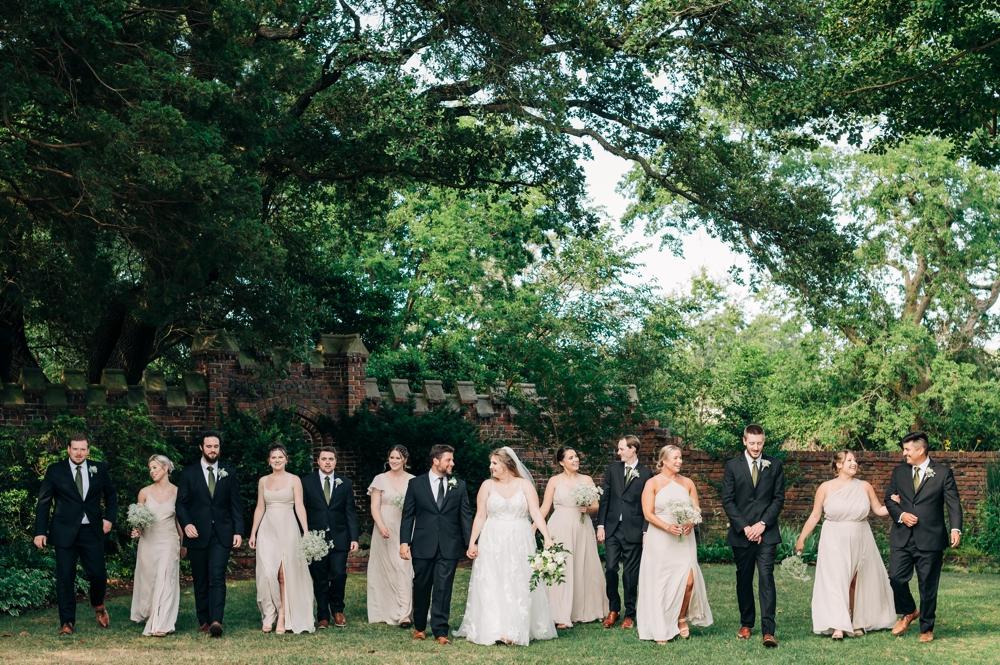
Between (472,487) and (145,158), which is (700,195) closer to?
(472,487)

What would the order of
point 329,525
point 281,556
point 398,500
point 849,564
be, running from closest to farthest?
point 849,564
point 281,556
point 329,525
point 398,500

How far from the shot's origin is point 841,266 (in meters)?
19.3

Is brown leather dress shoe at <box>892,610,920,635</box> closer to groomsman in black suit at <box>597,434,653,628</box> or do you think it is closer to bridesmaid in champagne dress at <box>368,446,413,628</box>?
groomsman in black suit at <box>597,434,653,628</box>

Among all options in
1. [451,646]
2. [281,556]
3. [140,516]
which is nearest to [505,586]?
[451,646]

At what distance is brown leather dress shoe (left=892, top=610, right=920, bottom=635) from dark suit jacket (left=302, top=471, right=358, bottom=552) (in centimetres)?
538

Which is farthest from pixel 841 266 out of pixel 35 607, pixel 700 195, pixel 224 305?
pixel 35 607

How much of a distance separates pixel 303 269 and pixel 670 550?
458 inches

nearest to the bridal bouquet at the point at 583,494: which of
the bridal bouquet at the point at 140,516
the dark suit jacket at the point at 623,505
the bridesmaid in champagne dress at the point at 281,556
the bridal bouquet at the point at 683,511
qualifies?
the dark suit jacket at the point at 623,505

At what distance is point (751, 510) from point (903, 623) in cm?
193

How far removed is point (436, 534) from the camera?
1053 cm

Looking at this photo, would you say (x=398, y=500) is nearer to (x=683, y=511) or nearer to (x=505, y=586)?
(x=505, y=586)

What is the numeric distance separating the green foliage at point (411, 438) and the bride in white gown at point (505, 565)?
724 cm

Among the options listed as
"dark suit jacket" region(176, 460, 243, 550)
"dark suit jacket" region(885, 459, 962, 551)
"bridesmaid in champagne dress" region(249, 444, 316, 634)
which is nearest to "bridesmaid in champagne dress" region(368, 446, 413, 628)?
"bridesmaid in champagne dress" region(249, 444, 316, 634)

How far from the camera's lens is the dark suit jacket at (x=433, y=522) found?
10.5 meters
